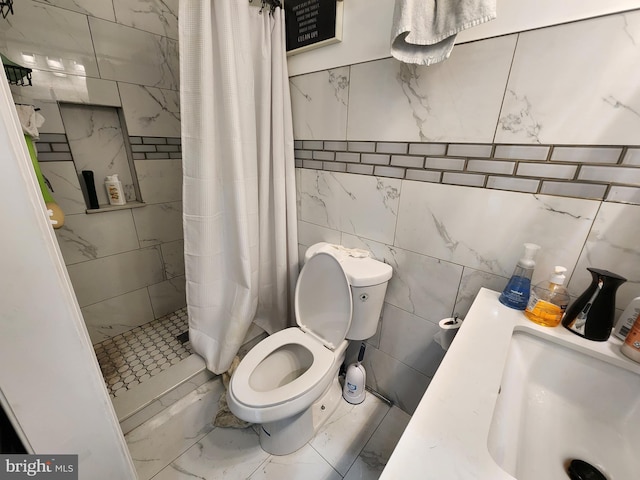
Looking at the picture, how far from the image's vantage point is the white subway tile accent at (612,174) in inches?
25.5

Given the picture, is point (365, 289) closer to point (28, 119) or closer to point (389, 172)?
point (389, 172)

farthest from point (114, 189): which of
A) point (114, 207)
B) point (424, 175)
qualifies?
point (424, 175)

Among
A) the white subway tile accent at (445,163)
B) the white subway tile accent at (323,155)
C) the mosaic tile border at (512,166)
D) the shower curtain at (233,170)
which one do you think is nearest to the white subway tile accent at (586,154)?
the mosaic tile border at (512,166)

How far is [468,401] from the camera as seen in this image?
49cm

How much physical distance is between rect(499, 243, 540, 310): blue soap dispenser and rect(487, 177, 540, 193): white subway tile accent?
17 cm

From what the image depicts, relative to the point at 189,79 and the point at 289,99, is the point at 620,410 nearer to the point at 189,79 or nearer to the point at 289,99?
the point at 289,99

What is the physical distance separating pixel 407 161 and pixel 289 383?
1016 millimetres

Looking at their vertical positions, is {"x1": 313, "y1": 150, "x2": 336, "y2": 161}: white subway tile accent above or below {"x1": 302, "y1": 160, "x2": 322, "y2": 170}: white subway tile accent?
above

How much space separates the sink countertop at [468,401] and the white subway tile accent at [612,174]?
16.0 inches

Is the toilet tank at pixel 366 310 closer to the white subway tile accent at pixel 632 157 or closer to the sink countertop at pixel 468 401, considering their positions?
the sink countertop at pixel 468 401

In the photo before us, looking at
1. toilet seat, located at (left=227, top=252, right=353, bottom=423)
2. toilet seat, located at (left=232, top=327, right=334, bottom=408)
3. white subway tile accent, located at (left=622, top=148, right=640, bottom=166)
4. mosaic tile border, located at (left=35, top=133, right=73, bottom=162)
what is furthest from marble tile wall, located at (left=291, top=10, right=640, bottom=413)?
mosaic tile border, located at (left=35, top=133, right=73, bottom=162)

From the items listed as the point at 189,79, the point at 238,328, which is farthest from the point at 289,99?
the point at 238,328

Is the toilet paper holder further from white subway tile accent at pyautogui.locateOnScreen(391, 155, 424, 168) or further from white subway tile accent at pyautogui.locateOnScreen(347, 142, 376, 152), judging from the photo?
white subway tile accent at pyautogui.locateOnScreen(347, 142, 376, 152)

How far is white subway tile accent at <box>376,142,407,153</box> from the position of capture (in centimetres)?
102
